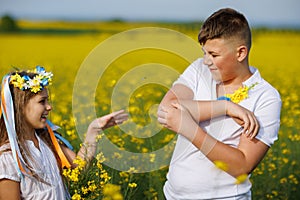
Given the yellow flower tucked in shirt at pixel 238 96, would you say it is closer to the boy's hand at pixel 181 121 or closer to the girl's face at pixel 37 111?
the boy's hand at pixel 181 121

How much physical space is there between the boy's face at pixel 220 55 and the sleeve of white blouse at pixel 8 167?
1038mm

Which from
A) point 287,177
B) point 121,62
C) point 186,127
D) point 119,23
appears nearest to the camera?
point 186,127

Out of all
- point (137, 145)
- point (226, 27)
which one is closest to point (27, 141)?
point (226, 27)

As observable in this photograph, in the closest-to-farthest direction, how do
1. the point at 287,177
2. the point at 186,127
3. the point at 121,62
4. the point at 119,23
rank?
the point at 186,127 < the point at 287,177 < the point at 121,62 < the point at 119,23

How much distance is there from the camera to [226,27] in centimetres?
228

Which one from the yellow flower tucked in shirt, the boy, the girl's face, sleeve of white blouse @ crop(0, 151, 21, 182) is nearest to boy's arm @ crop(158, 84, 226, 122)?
the boy

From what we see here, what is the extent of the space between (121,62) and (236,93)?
836 cm

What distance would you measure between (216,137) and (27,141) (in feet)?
3.14

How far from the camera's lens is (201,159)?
2.27 metres

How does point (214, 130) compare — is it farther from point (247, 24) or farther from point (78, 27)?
point (78, 27)

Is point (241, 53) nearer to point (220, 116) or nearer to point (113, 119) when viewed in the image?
point (220, 116)

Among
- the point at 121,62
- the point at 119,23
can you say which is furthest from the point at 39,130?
the point at 119,23

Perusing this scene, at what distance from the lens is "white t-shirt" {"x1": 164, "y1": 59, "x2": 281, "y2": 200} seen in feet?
7.32

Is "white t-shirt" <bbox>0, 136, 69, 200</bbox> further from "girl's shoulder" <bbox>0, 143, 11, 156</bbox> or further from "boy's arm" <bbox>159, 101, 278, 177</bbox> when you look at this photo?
"boy's arm" <bbox>159, 101, 278, 177</bbox>
